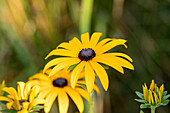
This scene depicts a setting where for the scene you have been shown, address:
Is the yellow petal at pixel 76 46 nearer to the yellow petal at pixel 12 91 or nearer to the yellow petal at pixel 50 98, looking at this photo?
the yellow petal at pixel 50 98

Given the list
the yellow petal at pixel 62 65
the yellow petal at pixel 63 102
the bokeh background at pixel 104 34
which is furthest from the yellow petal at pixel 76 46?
the bokeh background at pixel 104 34

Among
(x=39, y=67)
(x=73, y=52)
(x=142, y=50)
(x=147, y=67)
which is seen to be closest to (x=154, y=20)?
(x=142, y=50)

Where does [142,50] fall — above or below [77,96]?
above

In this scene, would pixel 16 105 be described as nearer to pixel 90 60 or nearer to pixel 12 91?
pixel 12 91

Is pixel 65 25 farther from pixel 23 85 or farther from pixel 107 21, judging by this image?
pixel 23 85

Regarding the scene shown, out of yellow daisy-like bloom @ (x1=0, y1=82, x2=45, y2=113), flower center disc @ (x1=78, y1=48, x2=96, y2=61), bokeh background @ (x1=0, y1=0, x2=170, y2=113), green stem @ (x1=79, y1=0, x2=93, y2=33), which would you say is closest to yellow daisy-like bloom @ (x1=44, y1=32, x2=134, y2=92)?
flower center disc @ (x1=78, y1=48, x2=96, y2=61)

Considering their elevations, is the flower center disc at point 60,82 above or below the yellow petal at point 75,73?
above
